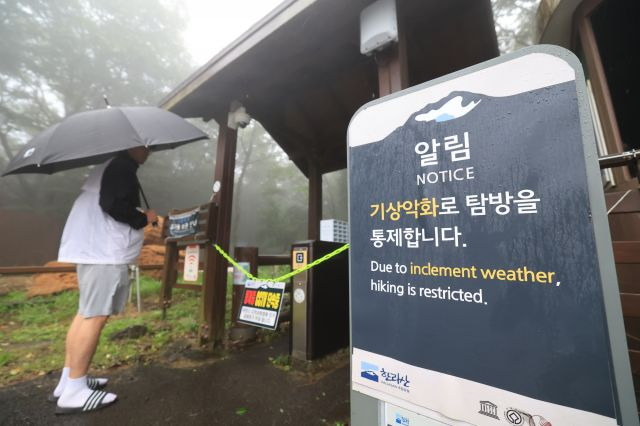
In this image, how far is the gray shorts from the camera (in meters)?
2.20

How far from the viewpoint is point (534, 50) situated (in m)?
1.05

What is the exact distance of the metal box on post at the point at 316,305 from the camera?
10.3ft

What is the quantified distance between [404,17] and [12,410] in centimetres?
461

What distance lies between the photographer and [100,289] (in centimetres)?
223

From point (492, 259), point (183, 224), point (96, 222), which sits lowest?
point (492, 259)

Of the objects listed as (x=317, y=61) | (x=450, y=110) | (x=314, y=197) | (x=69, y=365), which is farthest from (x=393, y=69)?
(x=314, y=197)

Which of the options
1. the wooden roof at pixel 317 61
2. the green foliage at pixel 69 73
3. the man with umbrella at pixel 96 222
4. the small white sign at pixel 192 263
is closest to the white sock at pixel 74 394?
the man with umbrella at pixel 96 222

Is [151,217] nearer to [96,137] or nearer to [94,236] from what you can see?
[94,236]

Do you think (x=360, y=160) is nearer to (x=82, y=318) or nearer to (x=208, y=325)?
(x=82, y=318)

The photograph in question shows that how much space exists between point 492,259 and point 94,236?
2.75 m

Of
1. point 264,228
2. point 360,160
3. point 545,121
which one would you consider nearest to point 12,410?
point 360,160

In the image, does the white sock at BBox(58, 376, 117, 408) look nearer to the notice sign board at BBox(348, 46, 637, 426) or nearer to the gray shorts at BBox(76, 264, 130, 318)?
the gray shorts at BBox(76, 264, 130, 318)

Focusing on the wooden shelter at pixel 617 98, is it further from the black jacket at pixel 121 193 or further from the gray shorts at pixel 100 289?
the gray shorts at pixel 100 289

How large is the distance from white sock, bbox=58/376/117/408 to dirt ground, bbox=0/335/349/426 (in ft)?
0.30
